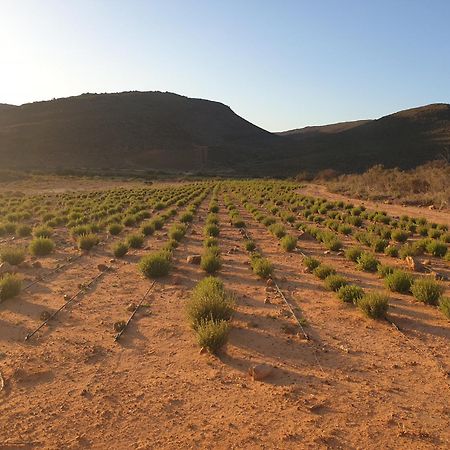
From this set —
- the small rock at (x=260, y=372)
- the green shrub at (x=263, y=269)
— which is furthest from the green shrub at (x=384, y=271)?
the small rock at (x=260, y=372)

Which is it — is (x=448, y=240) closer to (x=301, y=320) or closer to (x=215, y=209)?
(x=301, y=320)

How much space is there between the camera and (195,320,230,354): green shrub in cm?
719

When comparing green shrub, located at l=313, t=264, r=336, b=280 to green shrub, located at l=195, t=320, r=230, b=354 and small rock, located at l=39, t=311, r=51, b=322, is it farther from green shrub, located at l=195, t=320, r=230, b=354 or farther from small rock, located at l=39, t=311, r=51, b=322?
small rock, located at l=39, t=311, r=51, b=322

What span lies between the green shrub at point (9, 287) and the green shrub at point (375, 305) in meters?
6.87

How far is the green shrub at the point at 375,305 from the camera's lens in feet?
28.7

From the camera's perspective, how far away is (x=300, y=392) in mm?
6023

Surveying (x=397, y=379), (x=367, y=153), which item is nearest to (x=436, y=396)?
(x=397, y=379)

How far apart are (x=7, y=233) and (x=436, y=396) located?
18.4m

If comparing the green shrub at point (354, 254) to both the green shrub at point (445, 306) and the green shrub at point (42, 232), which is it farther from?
the green shrub at point (42, 232)

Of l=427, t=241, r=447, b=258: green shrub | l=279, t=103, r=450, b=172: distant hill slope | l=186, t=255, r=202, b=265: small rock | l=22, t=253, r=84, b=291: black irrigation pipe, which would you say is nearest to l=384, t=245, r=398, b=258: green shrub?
l=427, t=241, r=447, b=258: green shrub

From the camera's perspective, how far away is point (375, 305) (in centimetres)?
874

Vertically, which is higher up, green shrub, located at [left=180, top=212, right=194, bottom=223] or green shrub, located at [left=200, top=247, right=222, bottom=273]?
green shrub, located at [left=200, top=247, right=222, bottom=273]

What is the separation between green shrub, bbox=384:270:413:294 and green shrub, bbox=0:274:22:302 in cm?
793

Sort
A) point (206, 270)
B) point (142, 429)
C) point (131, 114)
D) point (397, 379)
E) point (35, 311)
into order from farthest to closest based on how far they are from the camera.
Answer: point (131, 114), point (206, 270), point (35, 311), point (397, 379), point (142, 429)
